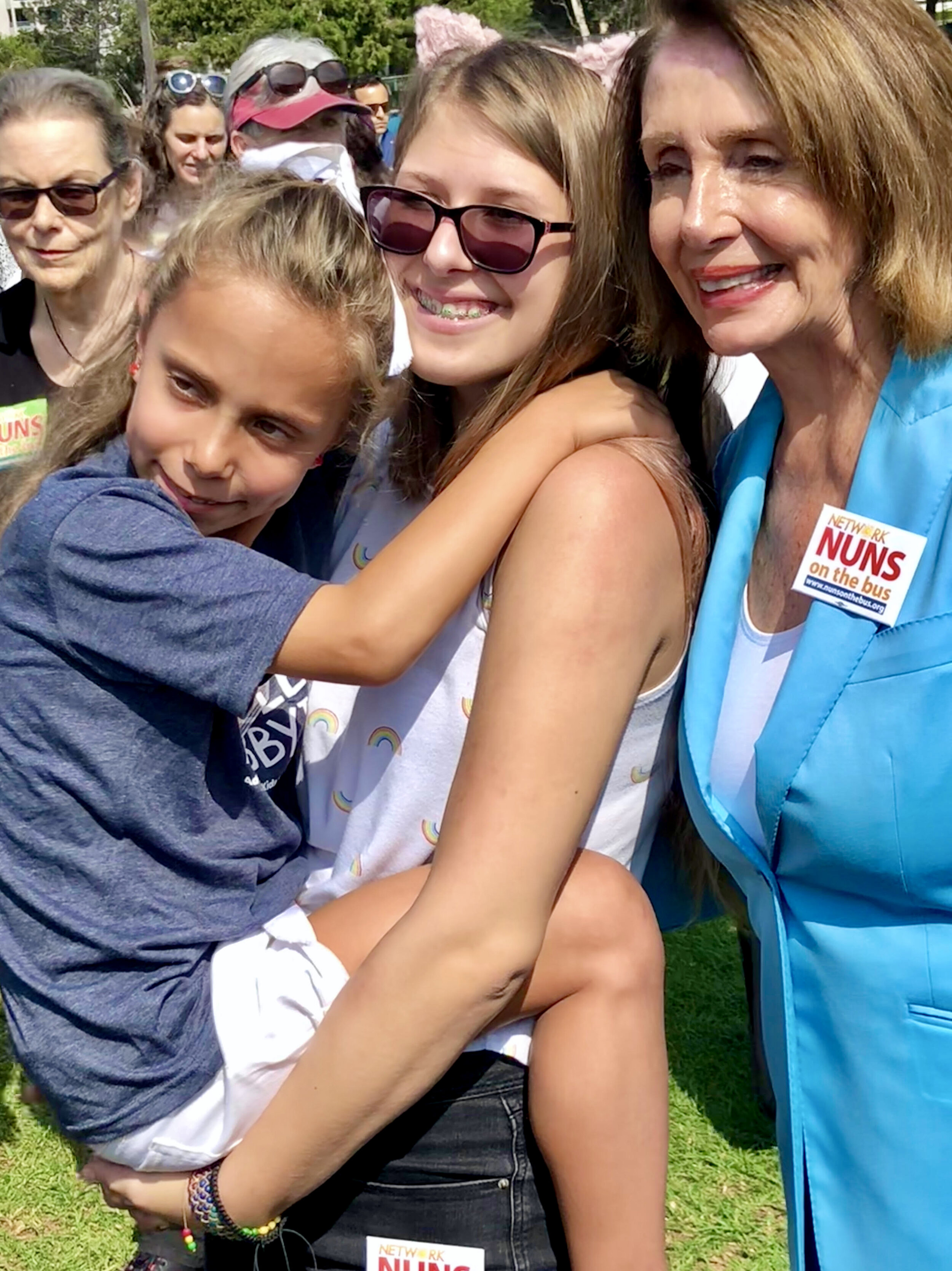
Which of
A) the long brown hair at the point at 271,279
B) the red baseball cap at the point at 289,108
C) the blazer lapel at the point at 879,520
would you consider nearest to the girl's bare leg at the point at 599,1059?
the blazer lapel at the point at 879,520

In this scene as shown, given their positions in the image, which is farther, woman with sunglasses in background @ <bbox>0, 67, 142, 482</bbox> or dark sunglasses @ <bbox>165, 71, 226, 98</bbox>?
dark sunglasses @ <bbox>165, 71, 226, 98</bbox>

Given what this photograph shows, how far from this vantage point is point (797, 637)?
1.76m

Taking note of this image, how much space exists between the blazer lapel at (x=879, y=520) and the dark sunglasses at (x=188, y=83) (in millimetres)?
5956

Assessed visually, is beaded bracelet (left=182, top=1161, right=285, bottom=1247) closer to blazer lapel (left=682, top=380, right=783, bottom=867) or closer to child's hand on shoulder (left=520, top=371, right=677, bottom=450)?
blazer lapel (left=682, top=380, right=783, bottom=867)

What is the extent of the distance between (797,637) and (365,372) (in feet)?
2.46

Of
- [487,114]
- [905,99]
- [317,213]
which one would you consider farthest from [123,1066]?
[905,99]

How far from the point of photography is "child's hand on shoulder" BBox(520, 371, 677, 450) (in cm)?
175

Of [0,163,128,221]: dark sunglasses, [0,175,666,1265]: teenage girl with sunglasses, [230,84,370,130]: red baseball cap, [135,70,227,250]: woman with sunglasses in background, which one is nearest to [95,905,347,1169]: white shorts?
[0,175,666,1265]: teenage girl with sunglasses

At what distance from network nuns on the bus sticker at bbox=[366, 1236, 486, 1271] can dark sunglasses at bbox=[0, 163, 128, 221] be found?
3555mm

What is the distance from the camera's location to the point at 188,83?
676cm

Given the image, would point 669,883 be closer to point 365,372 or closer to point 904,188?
point 365,372

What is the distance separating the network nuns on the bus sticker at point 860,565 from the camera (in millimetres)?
1577

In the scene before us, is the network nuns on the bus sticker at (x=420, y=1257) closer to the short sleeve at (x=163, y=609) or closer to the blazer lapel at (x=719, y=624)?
the blazer lapel at (x=719, y=624)

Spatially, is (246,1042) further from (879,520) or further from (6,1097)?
(6,1097)
